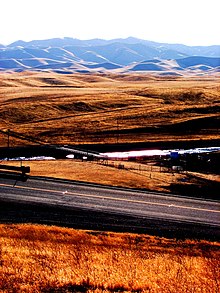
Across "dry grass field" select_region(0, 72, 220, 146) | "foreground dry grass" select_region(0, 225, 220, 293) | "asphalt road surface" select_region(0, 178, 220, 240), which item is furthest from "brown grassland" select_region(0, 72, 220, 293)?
"asphalt road surface" select_region(0, 178, 220, 240)

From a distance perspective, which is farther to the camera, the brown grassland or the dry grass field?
the dry grass field

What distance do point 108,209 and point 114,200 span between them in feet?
7.93

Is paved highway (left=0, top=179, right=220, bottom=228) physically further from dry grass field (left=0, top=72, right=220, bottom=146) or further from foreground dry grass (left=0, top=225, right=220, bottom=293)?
dry grass field (left=0, top=72, right=220, bottom=146)

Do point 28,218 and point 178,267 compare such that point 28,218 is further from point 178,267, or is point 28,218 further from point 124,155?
point 124,155

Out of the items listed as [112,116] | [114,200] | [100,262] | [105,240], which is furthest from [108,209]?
[112,116]

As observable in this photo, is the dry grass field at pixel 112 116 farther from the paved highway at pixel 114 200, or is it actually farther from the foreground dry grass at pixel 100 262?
the foreground dry grass at pixel 100 262

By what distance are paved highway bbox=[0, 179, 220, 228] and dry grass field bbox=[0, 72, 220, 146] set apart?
47.3 m

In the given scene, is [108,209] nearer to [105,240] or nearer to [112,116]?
[105,240]

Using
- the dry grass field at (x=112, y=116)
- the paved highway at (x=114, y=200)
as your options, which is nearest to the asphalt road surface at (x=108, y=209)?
the paved highway at (x=114, y=200)

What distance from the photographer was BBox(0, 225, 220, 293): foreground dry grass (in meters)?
15.0

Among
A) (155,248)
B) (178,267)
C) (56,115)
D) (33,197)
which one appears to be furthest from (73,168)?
(56,115)

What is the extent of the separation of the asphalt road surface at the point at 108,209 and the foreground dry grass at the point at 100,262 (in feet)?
7.69

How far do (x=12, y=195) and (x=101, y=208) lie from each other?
27.4ft

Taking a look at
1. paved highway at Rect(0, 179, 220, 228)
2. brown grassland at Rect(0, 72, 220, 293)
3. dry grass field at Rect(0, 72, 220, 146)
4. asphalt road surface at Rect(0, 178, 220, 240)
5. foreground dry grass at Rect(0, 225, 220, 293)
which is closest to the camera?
foreground dry grass at Rect(0, 225, 220, 293)
